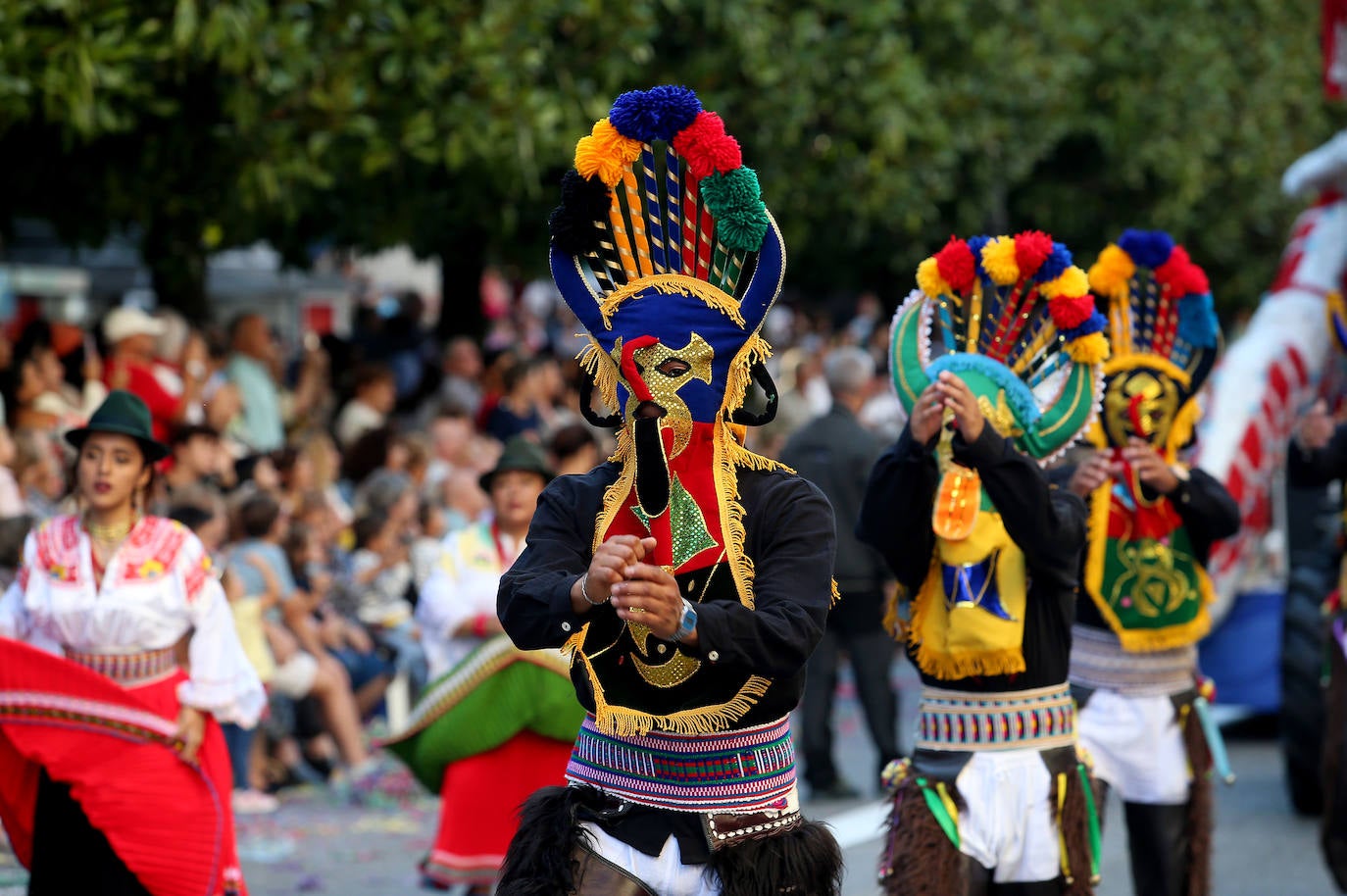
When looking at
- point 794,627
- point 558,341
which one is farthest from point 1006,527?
point 558,341

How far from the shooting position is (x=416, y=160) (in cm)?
1256

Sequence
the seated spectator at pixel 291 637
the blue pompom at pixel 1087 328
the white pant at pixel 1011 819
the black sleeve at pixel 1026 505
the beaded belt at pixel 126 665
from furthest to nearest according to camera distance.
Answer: the seated spectator at pixel 291 637 → the beaded belt at pixel 126 665 → the blue pompom at pixel 1087 328 → the white pant at pixel 1011 819 → the black sleeve at pixel 1026 505

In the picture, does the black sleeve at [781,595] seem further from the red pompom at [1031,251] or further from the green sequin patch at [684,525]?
the red pompom at [1031,251]

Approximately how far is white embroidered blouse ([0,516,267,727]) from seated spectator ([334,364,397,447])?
6.14m

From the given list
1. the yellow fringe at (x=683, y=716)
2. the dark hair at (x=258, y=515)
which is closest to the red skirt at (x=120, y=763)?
the yellow fringe at (x=683, y=716)

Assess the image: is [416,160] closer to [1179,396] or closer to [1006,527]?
[1179,396]

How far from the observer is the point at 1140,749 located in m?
6.41

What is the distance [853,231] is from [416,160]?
397 centimetres

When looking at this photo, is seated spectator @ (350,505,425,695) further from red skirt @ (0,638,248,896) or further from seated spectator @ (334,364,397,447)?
red skirt @ (0,638,248,896)

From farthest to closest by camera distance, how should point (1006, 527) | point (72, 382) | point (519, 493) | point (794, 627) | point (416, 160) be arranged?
point (416, 160) < point (72, 382) < point (519, 493) < point (1006, 527) < point (794, 627)

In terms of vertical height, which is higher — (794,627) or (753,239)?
(753,239)

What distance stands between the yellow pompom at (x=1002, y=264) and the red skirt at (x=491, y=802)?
225 cm

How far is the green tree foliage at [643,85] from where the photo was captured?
9773 millimetres

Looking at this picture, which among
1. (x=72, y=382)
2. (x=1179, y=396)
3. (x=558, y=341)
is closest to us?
(x=1179, y=396)
